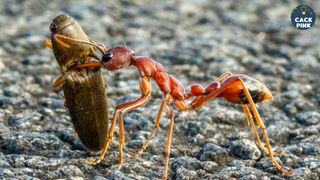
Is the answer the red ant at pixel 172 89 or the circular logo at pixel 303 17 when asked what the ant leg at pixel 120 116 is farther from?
the circular logo at pixel 303 17

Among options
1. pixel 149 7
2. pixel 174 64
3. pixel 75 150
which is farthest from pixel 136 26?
pixel 75 150

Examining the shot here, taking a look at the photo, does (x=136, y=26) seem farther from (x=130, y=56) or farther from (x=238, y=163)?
(x=238, y=163)

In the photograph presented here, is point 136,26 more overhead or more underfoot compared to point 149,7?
more underfoot

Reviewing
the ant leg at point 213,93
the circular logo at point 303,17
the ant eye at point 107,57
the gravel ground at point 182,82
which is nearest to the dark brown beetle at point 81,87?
the ant eye at point 107,57

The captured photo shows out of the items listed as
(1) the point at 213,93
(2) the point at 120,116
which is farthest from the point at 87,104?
(1) the point at 213,93

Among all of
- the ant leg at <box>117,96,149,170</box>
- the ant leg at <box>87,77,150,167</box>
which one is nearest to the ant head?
the ant leg at <box>87,77,150,167</box>
